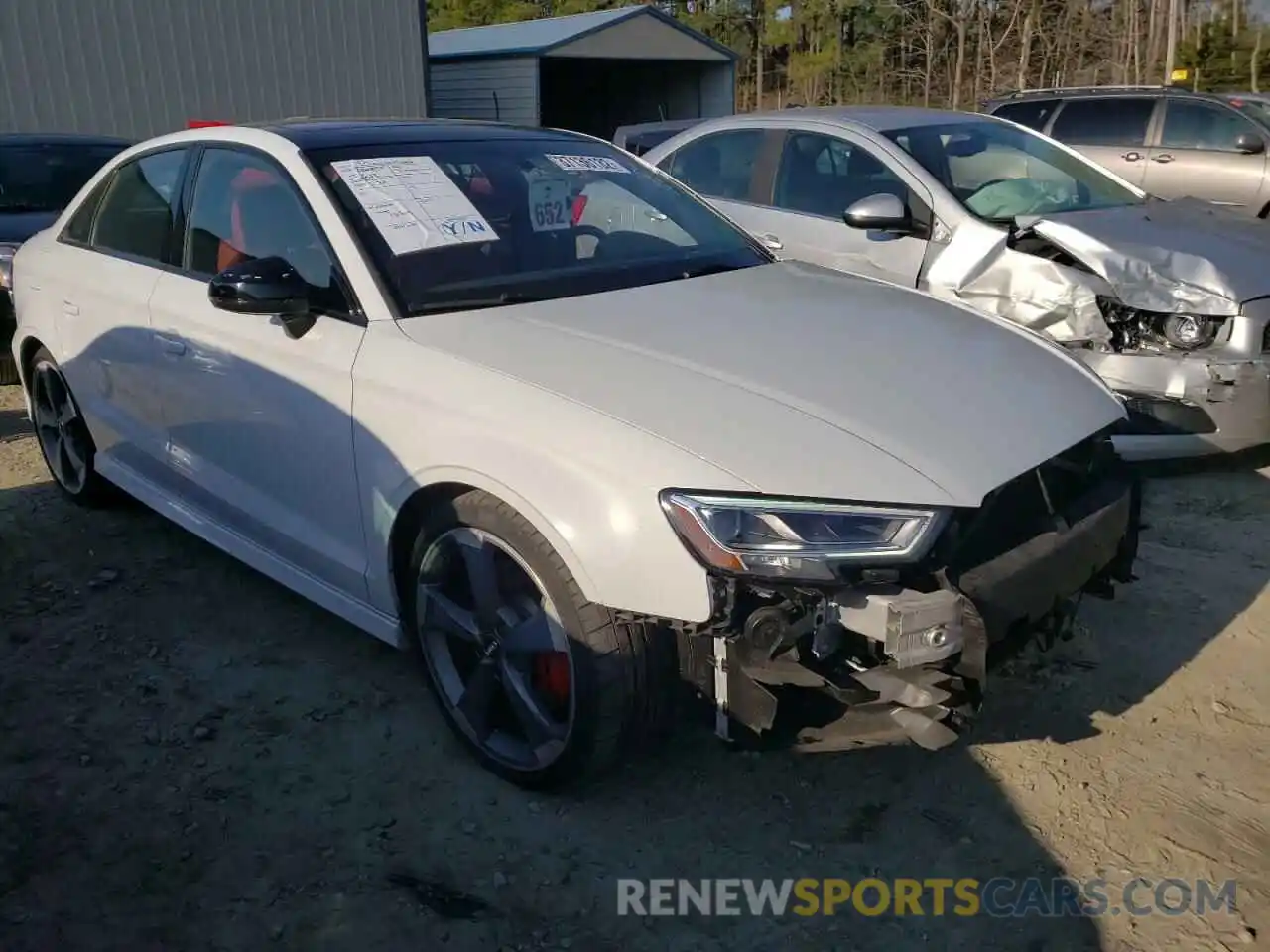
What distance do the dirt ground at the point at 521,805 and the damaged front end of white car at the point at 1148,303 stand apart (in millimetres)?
1045

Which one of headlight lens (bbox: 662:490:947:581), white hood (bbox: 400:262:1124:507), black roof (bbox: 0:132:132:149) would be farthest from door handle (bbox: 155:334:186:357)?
black roof (bbox: 0:132:132:149)

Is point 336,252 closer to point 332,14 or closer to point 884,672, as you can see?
point 884,672

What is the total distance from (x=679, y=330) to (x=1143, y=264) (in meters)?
2.87

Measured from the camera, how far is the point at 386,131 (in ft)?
11.6

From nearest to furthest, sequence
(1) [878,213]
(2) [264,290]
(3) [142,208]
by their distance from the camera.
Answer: (2) [264,290] < (3) [142,208] < (1) [878,213]

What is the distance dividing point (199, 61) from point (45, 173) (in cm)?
861

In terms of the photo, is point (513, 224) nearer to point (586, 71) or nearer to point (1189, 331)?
point (1189, 331)

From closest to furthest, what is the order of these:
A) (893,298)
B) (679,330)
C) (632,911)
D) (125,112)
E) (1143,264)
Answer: (632,911) → (679,330) → (893,298) → (1143,264) → (125,112)

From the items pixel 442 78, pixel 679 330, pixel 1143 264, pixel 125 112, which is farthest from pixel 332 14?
pixel 679 330

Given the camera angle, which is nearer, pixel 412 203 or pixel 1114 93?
pixel 412 203

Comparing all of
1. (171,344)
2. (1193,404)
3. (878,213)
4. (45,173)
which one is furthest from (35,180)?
(1193,404)

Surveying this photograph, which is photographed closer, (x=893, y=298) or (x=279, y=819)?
(x=279, y=819)

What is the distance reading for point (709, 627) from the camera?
2334 millimetres

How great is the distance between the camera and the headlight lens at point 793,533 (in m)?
2.29
